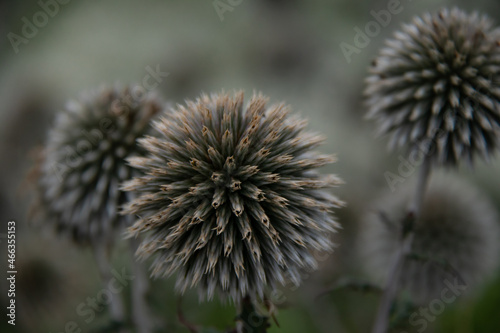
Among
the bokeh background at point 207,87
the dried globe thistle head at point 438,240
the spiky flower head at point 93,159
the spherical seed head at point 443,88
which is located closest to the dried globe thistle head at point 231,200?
the spiky flower head at point 93,159

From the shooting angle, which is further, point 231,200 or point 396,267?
point 396,267

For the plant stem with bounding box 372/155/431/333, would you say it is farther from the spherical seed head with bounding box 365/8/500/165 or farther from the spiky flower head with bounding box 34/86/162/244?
the spiky flower head with bounding box 34/86/162/244

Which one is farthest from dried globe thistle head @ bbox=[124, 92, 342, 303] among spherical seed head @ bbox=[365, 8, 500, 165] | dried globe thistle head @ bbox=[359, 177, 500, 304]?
dried globe thistle head @ bbox=[359, 177, 500, 304]

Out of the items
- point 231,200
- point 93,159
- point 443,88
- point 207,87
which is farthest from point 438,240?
point 207,87

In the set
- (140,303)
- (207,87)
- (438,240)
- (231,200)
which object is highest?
(207,87)

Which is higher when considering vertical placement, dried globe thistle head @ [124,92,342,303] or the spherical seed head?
the spherical seed head

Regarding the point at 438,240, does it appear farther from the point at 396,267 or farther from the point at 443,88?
the point at 443,88
